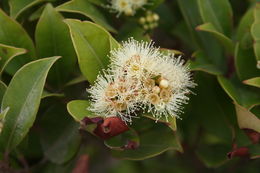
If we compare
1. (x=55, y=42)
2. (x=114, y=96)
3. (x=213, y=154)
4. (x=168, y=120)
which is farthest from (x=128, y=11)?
(x=213, y=154)

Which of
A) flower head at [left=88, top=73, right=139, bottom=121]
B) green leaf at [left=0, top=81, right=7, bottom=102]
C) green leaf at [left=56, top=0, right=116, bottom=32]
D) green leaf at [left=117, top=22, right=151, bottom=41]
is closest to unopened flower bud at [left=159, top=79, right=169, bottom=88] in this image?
flower head at [left=88, top=73, right=139, bottom=121]

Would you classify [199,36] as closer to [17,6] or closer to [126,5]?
[126,5]

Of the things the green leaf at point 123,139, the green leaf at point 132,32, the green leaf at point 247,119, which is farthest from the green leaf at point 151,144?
the green leaf at point 132,32

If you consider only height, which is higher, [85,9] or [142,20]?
[85,9]

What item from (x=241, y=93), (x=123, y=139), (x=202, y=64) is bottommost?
(x=123, y=139)

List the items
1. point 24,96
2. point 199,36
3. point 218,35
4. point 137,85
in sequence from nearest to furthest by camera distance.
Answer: point 137,85
point 24,96
point 218,35
point 199,36

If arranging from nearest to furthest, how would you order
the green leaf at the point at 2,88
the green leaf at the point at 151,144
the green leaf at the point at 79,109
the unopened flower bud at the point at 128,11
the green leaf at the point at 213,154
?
the green leaf at the point at 79,109
the green leaf at the point at 2,88
the green leaf at the point at 151,144
the unopened flower bud at the point at 128,11
the green leaf at the point at 213,154

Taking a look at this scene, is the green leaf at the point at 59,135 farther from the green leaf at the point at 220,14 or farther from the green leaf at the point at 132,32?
the green leaf at the point at 220,14
